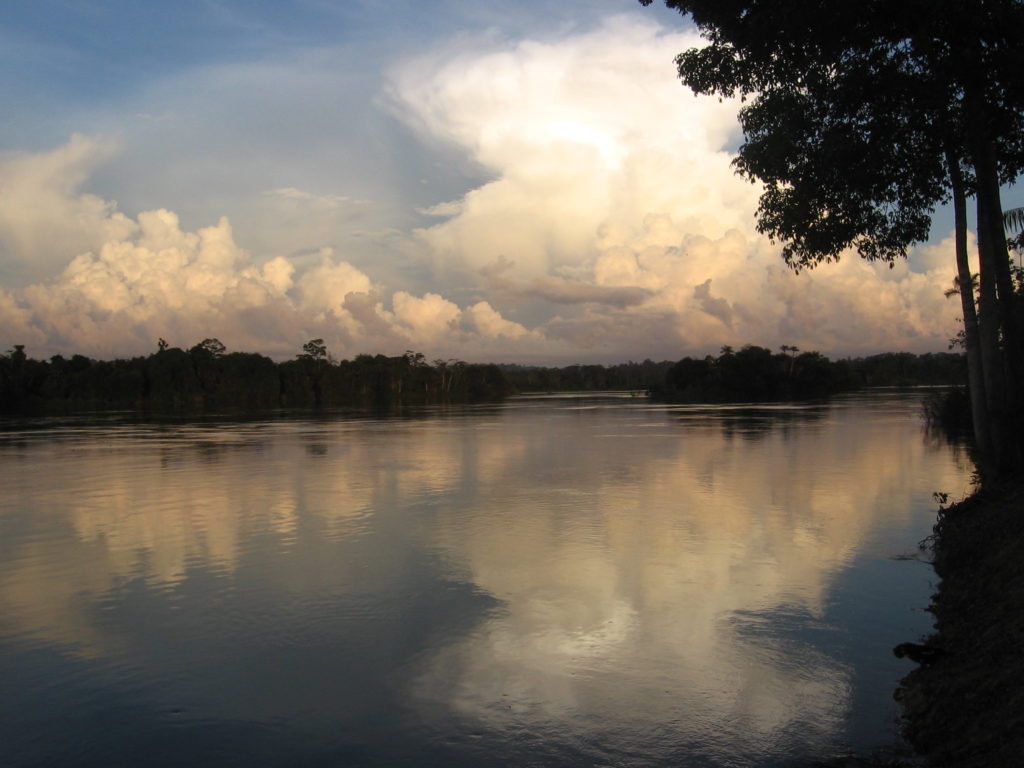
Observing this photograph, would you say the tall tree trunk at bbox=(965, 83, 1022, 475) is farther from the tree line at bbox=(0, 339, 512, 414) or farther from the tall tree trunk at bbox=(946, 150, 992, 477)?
the tree line at bbox=(0, 339, 512, 414)

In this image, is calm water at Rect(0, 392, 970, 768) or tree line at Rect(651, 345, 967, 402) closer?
calm water at Rect(0, 392, 970, 768)

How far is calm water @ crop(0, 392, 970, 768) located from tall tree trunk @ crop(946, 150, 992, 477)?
5.59 ft

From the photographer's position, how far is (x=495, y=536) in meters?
12.5

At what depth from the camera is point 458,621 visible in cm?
827

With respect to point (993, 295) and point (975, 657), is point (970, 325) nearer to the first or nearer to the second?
point (993, 295)

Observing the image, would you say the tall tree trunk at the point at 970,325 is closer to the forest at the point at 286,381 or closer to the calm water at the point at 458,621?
the calm water at the point at 458,621

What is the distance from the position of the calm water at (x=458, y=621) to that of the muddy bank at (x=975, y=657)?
0.29 meters

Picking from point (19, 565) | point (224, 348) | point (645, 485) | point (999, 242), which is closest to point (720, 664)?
point (999, 242)

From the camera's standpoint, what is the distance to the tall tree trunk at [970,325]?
1191 cm

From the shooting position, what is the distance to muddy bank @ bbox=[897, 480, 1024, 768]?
489cm

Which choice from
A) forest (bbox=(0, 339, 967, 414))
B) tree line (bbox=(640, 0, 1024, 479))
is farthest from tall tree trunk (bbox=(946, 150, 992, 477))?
forest (bbox=(0, 339, 967, 414))

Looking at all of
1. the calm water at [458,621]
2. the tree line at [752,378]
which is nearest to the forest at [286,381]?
the tree line at [752,378]

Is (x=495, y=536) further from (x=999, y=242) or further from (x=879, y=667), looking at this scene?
(x=999, y=242)

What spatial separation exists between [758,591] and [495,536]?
4499mm
